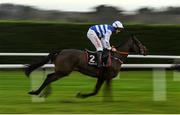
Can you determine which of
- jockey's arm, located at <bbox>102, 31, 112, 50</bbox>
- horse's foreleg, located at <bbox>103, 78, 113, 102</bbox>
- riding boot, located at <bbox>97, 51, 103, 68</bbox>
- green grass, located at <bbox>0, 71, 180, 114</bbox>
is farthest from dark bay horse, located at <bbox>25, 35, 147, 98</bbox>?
green grass, located at <bbox>0, 71, 180, 114</bbox>

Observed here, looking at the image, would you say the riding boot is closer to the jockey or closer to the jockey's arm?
the jockey

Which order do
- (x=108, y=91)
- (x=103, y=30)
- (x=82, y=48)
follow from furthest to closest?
(x=82, y=48)
(x=108, y=91)
(x=103, y=30)

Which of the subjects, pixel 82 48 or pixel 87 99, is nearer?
pixel 87 99

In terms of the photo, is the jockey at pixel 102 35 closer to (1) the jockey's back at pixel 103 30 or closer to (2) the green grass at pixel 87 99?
(1) the jockey's back at pixel 103 30

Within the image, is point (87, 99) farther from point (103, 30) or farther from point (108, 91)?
point (103, 30)

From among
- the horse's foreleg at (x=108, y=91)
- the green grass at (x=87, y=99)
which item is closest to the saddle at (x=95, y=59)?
the horse's foreleg at (x=108, y=91)

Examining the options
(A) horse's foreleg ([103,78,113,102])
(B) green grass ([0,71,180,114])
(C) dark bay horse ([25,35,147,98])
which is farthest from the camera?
(A) horse's foreleg ([103,78,113,102])

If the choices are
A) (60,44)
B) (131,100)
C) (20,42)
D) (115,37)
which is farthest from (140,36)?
(131,100)

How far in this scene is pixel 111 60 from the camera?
10.9 m

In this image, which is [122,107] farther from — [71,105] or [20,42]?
[20,42]

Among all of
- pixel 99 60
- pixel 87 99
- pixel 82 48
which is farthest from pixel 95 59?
pixel 82 48

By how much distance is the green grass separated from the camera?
9.51 meters

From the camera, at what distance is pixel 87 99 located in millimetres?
11102

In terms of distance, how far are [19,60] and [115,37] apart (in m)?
3.00
